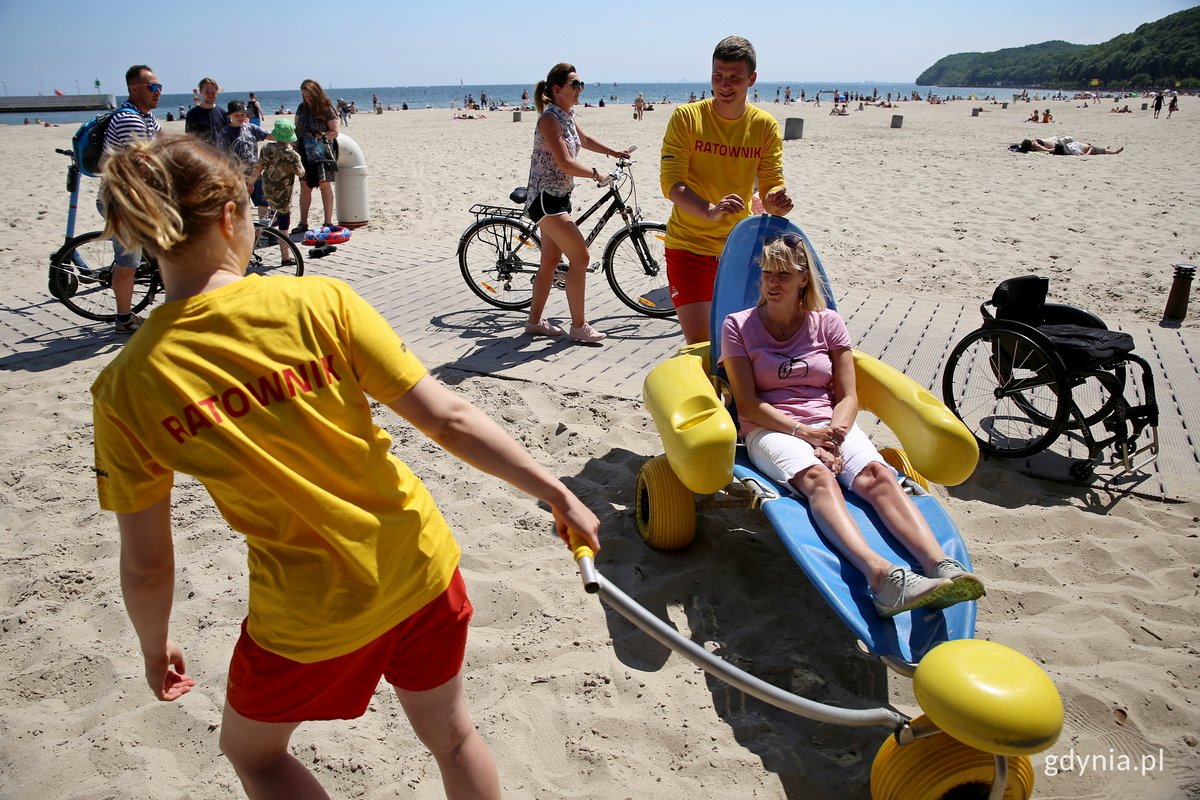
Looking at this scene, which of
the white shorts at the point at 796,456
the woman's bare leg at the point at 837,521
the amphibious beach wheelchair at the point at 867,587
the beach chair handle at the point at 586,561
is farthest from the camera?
the white shorts at the point at 796,456

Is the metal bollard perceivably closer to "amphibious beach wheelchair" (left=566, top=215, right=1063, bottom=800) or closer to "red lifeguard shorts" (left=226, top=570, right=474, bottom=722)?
"amphibious beach wheelchair" (left=566, top=215, right=1063, bottom=800)

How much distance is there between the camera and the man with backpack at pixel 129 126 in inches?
215

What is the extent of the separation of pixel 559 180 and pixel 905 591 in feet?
12.9

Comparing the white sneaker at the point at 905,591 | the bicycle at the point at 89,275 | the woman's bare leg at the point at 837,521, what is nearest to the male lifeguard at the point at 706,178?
the woman's bare leg at the point at 837,521

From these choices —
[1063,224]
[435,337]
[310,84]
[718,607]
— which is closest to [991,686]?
[718,607]

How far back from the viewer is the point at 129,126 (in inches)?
216

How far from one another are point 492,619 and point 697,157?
2.69m

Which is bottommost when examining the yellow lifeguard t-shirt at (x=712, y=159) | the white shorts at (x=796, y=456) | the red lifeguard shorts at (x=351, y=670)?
the white shorts at (x=796, y=456)

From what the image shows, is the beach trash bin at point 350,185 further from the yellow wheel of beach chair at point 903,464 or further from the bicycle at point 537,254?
the yellow wheel of beach chair at point 903,464

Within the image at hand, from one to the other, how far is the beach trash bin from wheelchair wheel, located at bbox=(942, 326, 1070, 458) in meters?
7.35

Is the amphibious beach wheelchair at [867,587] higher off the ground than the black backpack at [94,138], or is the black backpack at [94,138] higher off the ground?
the black backpack at [94,138]

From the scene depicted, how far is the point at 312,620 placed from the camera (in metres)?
1.40

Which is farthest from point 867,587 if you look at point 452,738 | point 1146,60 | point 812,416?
point 1146,60

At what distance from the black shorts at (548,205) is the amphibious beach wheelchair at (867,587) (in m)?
1.91
